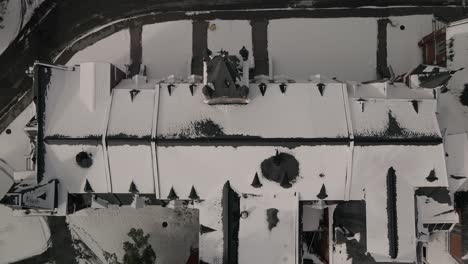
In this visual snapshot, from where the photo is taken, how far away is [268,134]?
14.3 m

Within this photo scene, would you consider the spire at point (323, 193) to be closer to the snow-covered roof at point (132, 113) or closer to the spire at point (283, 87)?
the spire at point (283, 87)

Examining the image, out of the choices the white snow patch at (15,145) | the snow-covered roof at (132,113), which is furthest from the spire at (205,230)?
the white snow patch at (15,145)

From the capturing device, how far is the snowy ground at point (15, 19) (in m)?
19.8

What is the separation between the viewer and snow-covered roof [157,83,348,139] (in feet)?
47.1

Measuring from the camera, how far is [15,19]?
19.8 meters

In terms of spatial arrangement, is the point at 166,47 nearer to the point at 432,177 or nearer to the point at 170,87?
the point at 170,87

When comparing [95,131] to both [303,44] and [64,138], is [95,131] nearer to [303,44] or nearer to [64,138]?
[64,138]

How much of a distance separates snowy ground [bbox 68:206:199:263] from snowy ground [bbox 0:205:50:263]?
1.83 meters

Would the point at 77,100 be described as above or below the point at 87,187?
above

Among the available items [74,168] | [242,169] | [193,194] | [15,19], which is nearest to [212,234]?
[193,194]

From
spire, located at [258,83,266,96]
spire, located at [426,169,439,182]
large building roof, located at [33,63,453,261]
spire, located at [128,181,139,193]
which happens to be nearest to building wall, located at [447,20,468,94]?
large building roof, located at [33,63,453,261]

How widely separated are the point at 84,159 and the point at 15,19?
9588 mm

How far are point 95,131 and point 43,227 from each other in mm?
7691

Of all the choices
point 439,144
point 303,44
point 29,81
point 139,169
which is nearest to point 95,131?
point 139,169
